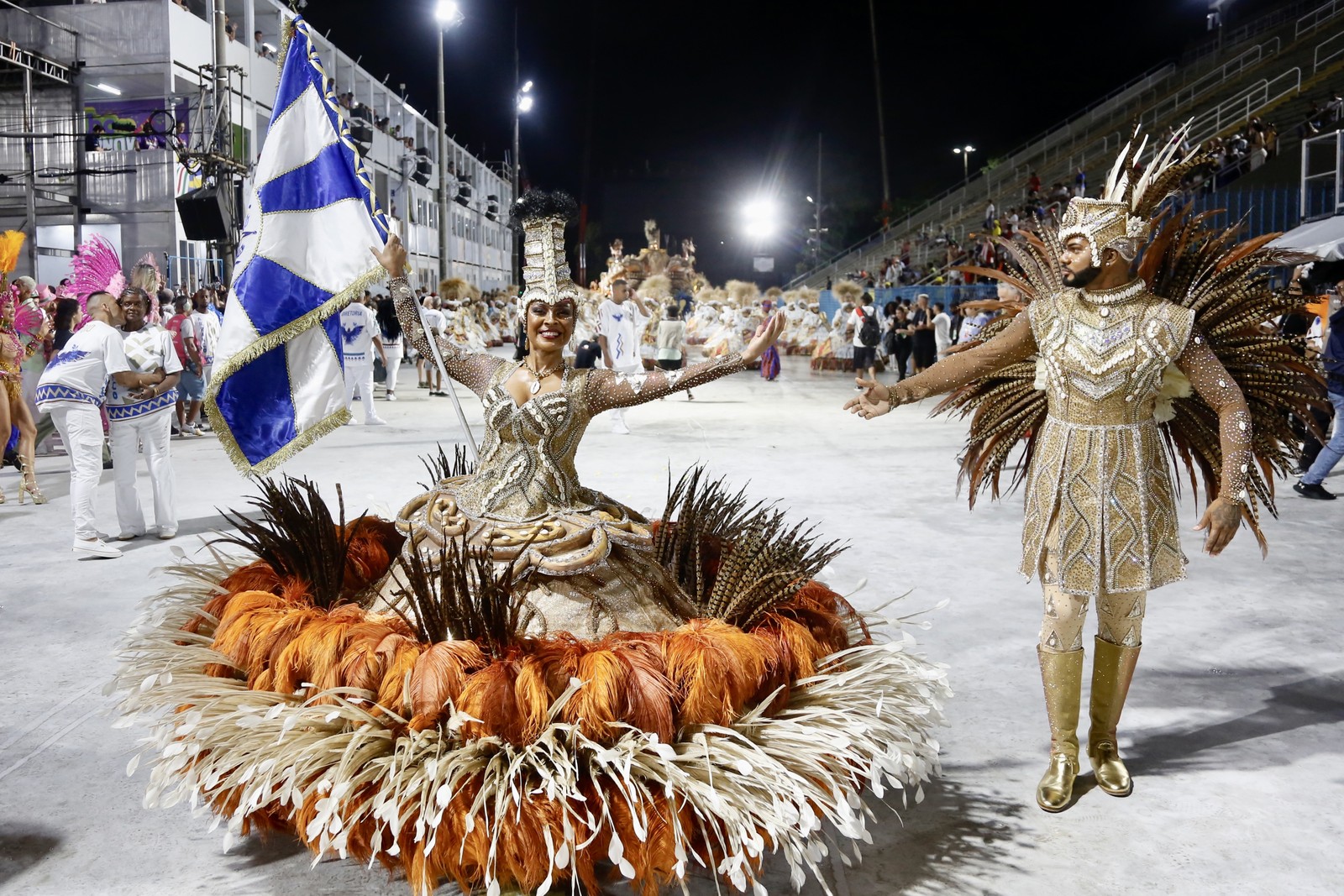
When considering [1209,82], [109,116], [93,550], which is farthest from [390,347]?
[1209,82]

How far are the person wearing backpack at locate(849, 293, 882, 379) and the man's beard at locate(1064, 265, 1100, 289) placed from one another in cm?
1568

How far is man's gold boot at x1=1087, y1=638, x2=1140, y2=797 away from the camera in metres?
3.31

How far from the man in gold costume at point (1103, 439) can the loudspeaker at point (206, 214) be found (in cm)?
1041

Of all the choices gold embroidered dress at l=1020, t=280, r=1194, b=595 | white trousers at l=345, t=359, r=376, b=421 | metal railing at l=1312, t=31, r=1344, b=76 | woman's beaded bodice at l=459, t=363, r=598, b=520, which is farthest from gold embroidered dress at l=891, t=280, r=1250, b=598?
metal railing at l=1312, t=31, r=1344, b=76

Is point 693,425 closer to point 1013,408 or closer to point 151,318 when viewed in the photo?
point 151,318

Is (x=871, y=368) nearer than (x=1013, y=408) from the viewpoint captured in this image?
No

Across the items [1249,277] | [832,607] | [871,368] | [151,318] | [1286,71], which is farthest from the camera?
[1286,71]

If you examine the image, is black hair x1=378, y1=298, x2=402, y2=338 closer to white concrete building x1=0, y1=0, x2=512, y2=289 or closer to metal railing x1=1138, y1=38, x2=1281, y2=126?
white concrete building x1=0, y1=0, x2=512, y2=289

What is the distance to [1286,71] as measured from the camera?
25.0m

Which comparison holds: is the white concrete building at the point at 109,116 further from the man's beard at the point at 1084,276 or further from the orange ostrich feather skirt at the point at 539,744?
the orange ostrich feather skirt at the point at 539,744

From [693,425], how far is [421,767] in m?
10.1

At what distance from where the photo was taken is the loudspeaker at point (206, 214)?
11.6 metres

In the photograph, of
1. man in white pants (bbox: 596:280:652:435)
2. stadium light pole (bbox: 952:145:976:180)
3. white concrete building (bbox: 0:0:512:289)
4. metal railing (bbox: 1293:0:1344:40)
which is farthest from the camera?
stadium light pole (bbox: 952:145:976:180)

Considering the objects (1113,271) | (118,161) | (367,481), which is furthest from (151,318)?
Answer: (118,161)
